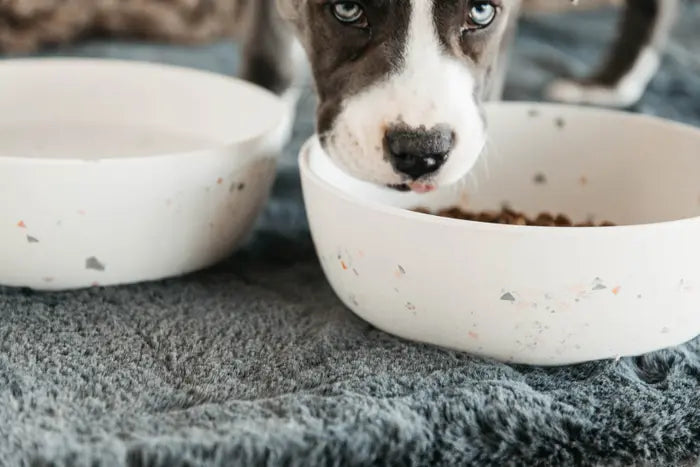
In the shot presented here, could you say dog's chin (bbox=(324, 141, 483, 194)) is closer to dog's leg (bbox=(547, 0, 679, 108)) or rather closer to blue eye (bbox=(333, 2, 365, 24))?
blue eye (bbox=(333, 2, 365, 24))

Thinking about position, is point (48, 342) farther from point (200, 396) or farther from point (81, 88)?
point (81, 88)

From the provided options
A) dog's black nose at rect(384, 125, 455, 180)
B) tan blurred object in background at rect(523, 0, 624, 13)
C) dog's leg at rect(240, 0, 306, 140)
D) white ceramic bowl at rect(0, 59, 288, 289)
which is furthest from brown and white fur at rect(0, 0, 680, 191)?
tan blurred object in background at rect(523, 0, 624, 13)

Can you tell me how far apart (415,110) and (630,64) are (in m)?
1.28

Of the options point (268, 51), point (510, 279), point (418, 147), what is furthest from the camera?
point (268, 51)

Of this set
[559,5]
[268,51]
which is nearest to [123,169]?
[268,51]

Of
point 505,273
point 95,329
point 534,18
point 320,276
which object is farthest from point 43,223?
point 534,18

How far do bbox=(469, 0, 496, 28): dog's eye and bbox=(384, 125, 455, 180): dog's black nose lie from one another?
22 cm

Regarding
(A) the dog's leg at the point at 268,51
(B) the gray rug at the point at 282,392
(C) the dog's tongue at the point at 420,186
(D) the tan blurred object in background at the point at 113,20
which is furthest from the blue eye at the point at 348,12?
(D) the tan blurred object in background at the point at 113,20

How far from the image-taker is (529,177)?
130 centimetres

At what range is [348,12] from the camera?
116 cm

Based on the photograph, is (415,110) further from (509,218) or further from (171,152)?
(171,152)

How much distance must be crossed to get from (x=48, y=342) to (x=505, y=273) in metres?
0.49

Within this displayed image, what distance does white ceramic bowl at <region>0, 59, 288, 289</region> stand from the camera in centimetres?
104

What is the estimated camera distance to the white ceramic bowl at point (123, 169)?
104 cm
